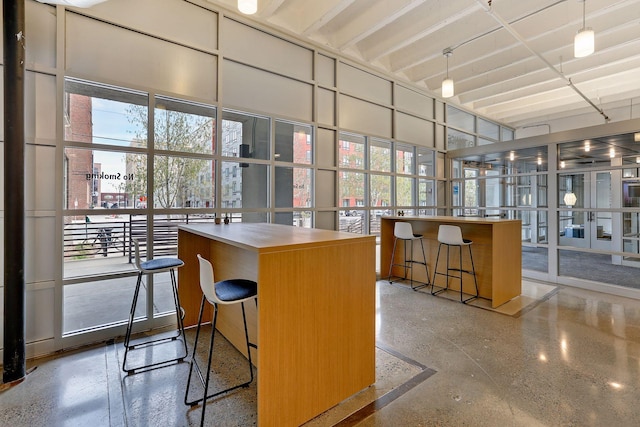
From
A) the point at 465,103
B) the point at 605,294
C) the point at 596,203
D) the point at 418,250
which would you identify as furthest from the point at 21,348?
the point at 465,103

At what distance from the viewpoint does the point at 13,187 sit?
2340 millimetres

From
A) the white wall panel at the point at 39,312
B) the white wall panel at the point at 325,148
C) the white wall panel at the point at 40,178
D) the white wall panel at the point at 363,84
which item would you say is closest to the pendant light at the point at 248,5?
the white wall panel at the point at 40,178

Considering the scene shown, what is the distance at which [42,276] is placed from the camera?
2.78 m

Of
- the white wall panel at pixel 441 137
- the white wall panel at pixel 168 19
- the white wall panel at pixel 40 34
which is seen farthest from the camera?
the white wall panel at pixel 441 137

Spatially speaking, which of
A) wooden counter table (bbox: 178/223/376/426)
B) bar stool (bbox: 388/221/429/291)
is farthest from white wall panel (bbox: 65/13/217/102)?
bar stool (bbox: 388/221/429/291)

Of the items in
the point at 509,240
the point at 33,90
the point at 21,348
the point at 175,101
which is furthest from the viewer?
the point at 509,240

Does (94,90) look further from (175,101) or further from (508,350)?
(508,350)

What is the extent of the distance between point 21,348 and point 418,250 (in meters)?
4.77

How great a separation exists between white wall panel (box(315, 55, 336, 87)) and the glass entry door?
399 centimetres

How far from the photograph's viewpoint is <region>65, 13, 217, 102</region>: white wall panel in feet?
9.40

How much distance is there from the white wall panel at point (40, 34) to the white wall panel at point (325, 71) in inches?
116

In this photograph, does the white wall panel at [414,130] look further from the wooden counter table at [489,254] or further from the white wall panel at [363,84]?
the wooden counter table at [489,254]

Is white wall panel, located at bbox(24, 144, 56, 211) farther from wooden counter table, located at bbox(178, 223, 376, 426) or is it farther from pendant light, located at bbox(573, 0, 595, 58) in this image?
pendant light, located at bbox(573, 0, 595, 58)

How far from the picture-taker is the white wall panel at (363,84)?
4891 mm
